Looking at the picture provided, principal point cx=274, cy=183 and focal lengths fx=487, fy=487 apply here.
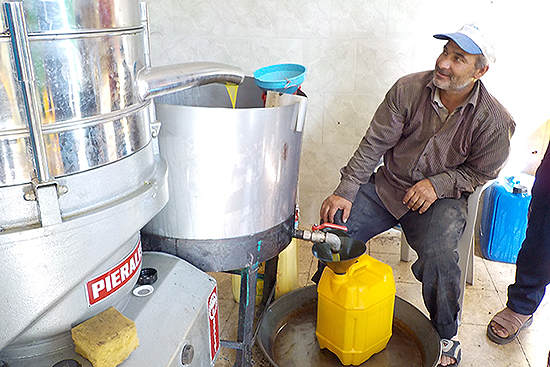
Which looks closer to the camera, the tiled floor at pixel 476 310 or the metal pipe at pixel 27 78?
the metal pipe at pixel 27 78

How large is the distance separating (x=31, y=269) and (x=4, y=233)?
7 cm

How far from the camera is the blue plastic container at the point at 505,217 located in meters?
2.32

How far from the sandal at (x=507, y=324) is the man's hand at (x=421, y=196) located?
0.56 metres

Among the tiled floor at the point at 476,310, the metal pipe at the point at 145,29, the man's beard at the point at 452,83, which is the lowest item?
the tiled floor at the point at 476,310

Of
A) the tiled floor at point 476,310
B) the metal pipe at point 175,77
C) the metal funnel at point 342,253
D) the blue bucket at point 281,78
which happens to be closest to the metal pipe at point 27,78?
the metal pipe at point 175,77

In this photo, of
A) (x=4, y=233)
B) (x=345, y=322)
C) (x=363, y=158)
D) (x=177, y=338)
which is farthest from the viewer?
(x=363, y=158)

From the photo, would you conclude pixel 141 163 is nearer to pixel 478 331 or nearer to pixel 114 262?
pixel 114 262

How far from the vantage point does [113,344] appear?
83 centimetres

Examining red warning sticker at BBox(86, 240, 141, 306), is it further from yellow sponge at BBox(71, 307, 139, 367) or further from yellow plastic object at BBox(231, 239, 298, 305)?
yellow plastic object at BBox(231, 239, 298, 305)

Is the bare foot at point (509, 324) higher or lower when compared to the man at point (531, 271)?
lower

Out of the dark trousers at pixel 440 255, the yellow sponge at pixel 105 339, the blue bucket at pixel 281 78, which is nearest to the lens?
the yellow sponge at pixel 105 339

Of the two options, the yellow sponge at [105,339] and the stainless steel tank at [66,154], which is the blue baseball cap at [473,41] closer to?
the stainless steel tank at [66,154]

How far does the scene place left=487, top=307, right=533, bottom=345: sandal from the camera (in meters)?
1.88

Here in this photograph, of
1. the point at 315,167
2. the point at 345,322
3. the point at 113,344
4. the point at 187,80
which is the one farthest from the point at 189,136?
the point at 315,167
